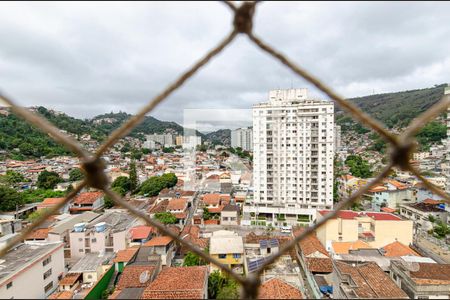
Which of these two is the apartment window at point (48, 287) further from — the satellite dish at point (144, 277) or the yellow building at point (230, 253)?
the yellow building at point (230, 253)

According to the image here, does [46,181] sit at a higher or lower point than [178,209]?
higher

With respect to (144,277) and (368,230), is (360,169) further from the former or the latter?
(144,277)

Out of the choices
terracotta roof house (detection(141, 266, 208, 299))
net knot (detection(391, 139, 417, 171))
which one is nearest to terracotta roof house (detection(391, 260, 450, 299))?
terracotta roof house (detection(141, 266, 208, 299))

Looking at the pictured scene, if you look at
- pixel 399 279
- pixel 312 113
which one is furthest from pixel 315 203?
pixel 399 279

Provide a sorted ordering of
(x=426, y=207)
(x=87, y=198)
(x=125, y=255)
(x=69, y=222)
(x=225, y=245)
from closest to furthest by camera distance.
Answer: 1. (x=125, y=255)
2. (x=225, y=245)
3. (x=69, y=222)
4. (x=426, y=207)
5. (x=87, y=198)

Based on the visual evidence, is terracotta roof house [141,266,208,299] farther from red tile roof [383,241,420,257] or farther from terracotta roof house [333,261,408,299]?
red tile roof [383,241,420,257]

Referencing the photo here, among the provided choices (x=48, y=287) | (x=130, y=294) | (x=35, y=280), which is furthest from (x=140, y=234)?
(x=130, y=294)

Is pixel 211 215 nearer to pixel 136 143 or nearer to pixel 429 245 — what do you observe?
pixel 429 245
